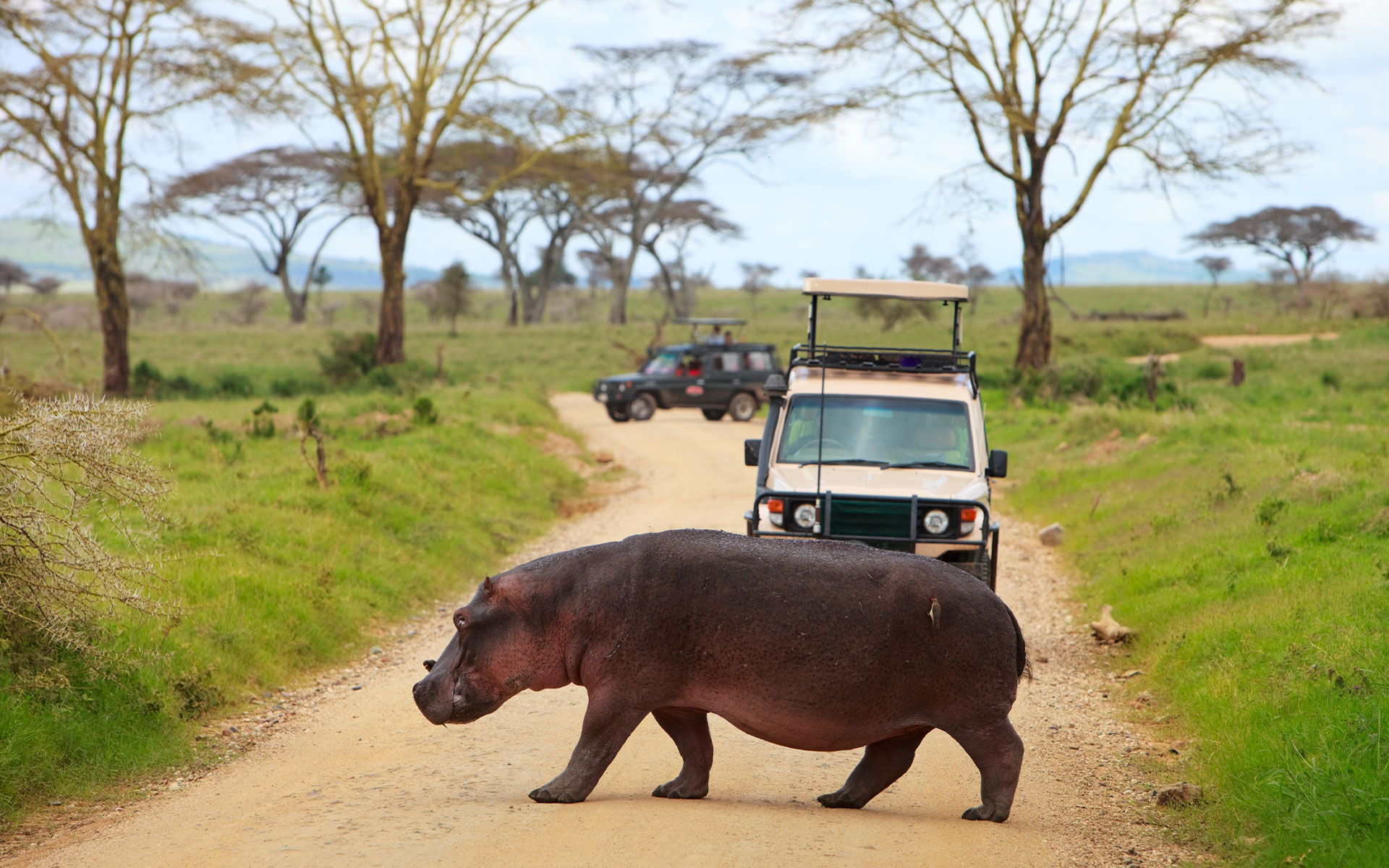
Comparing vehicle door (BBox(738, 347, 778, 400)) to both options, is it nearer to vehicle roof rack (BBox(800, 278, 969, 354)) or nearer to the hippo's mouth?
vehicle roof rack (BBox(800, 278, 969, 354))

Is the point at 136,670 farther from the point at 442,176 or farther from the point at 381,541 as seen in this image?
the point at 442,176

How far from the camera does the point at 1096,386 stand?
1125 inches

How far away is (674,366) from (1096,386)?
34.1 feet

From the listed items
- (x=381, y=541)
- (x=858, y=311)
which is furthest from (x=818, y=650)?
(x=858, y=311)

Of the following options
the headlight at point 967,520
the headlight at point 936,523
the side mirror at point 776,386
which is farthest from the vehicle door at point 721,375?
the headlight at point 936,523

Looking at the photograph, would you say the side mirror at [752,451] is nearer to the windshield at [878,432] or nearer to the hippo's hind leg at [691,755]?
the windshield at [878,432]

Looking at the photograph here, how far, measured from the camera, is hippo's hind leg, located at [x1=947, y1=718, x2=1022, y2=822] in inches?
208

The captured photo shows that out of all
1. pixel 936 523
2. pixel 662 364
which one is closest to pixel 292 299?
pixel 662 364

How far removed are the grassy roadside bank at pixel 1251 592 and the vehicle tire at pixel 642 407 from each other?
11.0 metres

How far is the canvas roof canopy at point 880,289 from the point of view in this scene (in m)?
10.6

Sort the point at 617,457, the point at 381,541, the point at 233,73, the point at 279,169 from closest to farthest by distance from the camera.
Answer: the point at 381,541, the point at 617,457, the point at 233,73, the point at 279,169

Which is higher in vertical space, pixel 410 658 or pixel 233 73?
pixel 233 73

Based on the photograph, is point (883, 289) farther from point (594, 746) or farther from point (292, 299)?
point (292, 299)

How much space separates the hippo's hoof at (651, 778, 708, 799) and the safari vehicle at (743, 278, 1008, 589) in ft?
9.67
